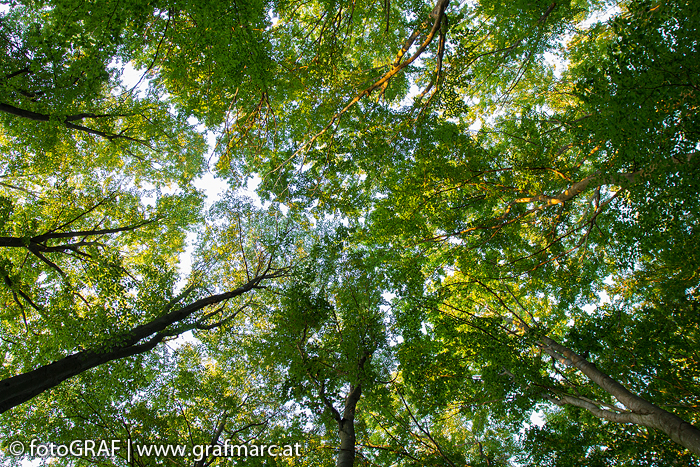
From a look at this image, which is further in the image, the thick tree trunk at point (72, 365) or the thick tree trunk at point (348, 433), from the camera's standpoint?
the thick tree trunk at point (348, 433)

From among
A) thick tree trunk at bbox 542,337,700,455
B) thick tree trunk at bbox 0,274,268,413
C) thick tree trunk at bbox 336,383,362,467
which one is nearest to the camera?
thick tree trunk at bbox 542,337,700,455

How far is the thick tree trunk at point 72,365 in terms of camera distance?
4.79 metres

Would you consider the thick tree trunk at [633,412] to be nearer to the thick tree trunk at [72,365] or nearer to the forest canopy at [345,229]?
the forest canopy at [345,229]

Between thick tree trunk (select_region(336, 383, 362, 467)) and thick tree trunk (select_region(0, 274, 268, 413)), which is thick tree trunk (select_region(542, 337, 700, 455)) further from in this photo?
thick tree trunk (select_region(0, 274, 268, 413))

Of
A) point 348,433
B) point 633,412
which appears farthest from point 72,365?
point 633,412

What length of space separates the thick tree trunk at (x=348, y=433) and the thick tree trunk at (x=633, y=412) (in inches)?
175

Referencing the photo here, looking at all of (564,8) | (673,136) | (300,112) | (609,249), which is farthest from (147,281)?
(609,249)

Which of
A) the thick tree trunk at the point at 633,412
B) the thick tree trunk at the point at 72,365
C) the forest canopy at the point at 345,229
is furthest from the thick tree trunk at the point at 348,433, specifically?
the thick tree trunk at the point at 72,365

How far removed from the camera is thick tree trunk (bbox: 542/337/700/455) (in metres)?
4.41

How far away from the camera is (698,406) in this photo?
232 inches

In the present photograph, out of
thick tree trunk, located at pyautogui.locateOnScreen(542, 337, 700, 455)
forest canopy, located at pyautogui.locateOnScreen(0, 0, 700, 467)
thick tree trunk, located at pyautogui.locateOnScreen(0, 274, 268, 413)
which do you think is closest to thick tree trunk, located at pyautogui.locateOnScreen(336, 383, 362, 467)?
forest canopy, located at pyautogui.locateOnScreen(0, 0, 700, 467)

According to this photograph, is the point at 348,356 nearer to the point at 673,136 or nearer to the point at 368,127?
the point at 368,127

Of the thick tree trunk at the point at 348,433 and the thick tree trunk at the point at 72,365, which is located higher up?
the thick tree trunk at the point at 72,365

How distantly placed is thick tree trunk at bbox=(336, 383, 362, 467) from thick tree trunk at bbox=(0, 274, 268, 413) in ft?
15.2
